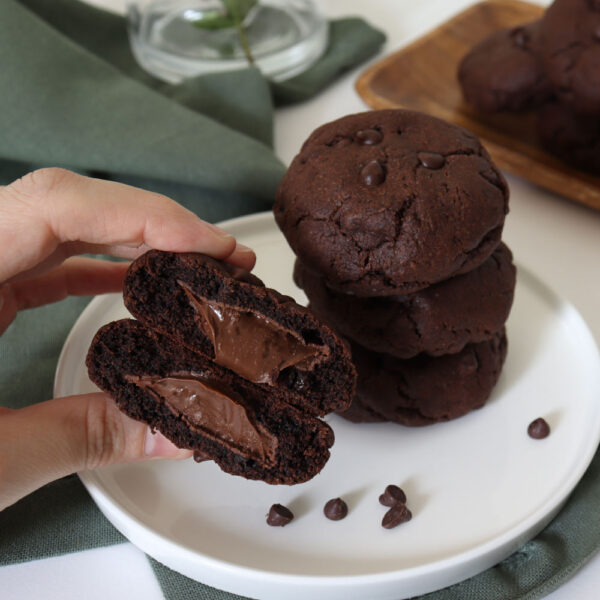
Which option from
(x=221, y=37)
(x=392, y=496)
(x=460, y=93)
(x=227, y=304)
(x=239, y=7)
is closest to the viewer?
(x=227, y=304)

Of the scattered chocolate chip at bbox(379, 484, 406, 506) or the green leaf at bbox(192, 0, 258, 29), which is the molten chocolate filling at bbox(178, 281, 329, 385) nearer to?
the scattered chocolate chip at bbox(379, 484, 406, 506)

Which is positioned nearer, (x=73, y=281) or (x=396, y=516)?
(x=396, y=516)

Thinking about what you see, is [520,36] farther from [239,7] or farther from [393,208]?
[393,208]

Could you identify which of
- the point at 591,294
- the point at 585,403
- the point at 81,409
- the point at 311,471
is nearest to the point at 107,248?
the point at 81,409

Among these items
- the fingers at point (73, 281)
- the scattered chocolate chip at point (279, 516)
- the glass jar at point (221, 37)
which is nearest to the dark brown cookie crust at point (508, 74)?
the glass jar at point (221, 37)

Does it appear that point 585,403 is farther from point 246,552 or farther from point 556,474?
point 246,552

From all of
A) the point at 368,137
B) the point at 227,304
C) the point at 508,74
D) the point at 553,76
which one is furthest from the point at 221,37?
the point at 227,304

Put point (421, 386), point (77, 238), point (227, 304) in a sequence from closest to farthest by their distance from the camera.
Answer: point (227, 304), point (77, 238), point (421, 386)
